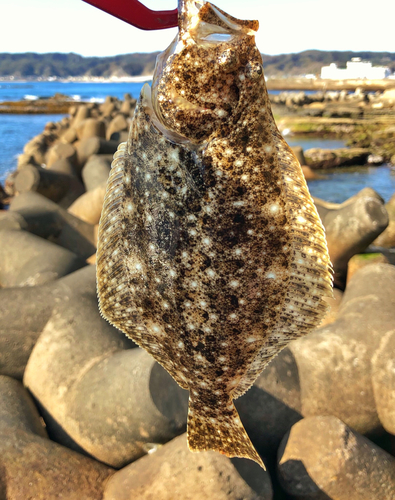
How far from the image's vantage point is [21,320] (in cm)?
366

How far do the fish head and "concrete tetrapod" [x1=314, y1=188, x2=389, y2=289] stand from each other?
4.35m

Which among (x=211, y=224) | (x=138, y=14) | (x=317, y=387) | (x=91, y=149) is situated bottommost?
(x=317, y=387)

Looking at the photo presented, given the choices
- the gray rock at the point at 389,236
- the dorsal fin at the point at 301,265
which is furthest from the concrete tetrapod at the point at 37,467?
the gray rock at the point at 389,236

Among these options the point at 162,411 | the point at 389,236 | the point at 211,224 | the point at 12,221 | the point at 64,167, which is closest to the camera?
the point at 211,224

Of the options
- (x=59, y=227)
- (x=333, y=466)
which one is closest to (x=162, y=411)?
(x=333, y=466)

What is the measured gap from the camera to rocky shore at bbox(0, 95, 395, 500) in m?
2.70

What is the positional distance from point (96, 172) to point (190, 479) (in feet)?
22.0

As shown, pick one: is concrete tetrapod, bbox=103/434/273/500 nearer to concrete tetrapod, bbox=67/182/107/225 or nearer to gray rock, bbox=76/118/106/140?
concrete tetrapod, bbox=67/182/107/225

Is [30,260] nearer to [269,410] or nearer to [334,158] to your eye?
A: [269,410]

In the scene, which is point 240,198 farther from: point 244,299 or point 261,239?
point 244,299

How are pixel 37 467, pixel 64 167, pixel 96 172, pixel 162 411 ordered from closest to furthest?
pixel 37 467 < pixel 162 411 < pixel 96 172 < pixel 64 167

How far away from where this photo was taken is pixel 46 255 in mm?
4871

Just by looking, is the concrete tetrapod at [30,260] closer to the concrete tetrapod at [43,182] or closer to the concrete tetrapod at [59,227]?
the concrete tetrapod at [59,227]

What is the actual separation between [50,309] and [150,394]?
4.60 ft
